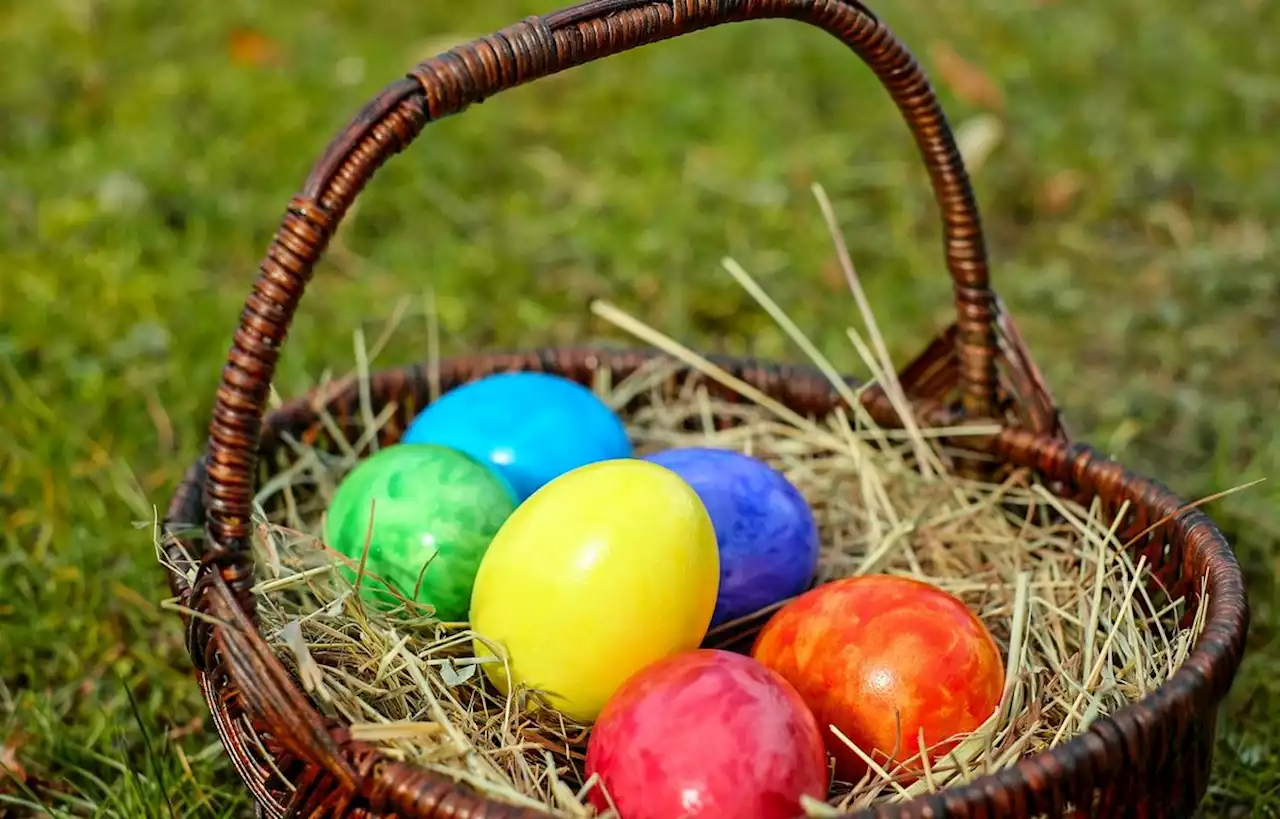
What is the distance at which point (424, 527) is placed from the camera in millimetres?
1785

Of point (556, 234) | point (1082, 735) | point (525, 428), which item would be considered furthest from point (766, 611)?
point (556, 234)

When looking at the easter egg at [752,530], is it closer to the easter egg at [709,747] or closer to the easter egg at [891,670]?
the easter egg at [891,670]

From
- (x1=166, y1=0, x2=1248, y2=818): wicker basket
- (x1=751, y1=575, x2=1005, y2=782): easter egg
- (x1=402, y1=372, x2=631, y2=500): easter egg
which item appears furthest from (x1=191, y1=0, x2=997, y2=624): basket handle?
(x1=751, y1=575, x2=1005, y2=782): easter egg

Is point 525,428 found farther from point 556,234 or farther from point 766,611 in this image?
point 556,234

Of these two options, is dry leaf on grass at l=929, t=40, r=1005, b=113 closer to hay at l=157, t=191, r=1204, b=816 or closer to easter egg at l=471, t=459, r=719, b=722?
hay at l=157, t=191, r=1204, b=816

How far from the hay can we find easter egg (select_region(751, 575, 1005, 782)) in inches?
1.5

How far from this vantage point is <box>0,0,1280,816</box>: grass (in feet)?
7.30

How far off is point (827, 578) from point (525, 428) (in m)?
0.54

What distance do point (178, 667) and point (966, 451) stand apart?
54.1 inches

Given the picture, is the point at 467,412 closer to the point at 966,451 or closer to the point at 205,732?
the point at 205,732

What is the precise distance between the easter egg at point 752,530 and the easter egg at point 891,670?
190 mm

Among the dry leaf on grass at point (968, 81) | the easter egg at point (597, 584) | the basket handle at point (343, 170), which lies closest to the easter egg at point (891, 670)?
the easter egg at point (597, 584)

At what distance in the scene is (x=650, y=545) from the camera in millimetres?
1576

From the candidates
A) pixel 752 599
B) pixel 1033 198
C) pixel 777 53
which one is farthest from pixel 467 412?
pixel 777 53
